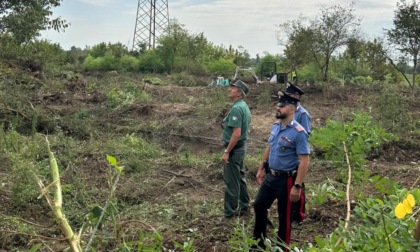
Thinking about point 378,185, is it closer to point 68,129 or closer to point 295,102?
point 295,102

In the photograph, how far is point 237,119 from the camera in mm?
5828

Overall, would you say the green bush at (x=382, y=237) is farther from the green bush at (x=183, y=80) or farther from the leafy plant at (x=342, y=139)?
the green bush at (x=183, y=80)

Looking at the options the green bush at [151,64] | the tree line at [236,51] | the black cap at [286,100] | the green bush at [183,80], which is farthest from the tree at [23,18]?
the green bush at [151,64]

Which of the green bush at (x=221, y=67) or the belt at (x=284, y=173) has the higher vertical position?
the green bush at (x=221, y=67)

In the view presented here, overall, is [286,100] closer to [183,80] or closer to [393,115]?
[393,115]

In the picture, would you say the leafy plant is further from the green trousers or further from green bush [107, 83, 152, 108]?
green bush [107, 83, 152, 108]

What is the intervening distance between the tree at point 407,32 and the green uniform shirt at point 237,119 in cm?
1370

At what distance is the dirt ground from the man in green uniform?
27 cm

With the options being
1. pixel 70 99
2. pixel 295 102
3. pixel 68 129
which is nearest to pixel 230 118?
pixel 295 102

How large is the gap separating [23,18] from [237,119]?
6.92 metres

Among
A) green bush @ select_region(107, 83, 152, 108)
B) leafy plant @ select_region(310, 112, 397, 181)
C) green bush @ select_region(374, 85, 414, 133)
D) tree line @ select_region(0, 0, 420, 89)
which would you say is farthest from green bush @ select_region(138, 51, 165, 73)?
leafy plant @ select_region(310, 112, 397, 181)

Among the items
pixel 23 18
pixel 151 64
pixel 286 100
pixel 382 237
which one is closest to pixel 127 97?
pixel 23 18

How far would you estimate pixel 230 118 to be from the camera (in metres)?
5.87

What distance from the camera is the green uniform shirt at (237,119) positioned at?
5836mm
